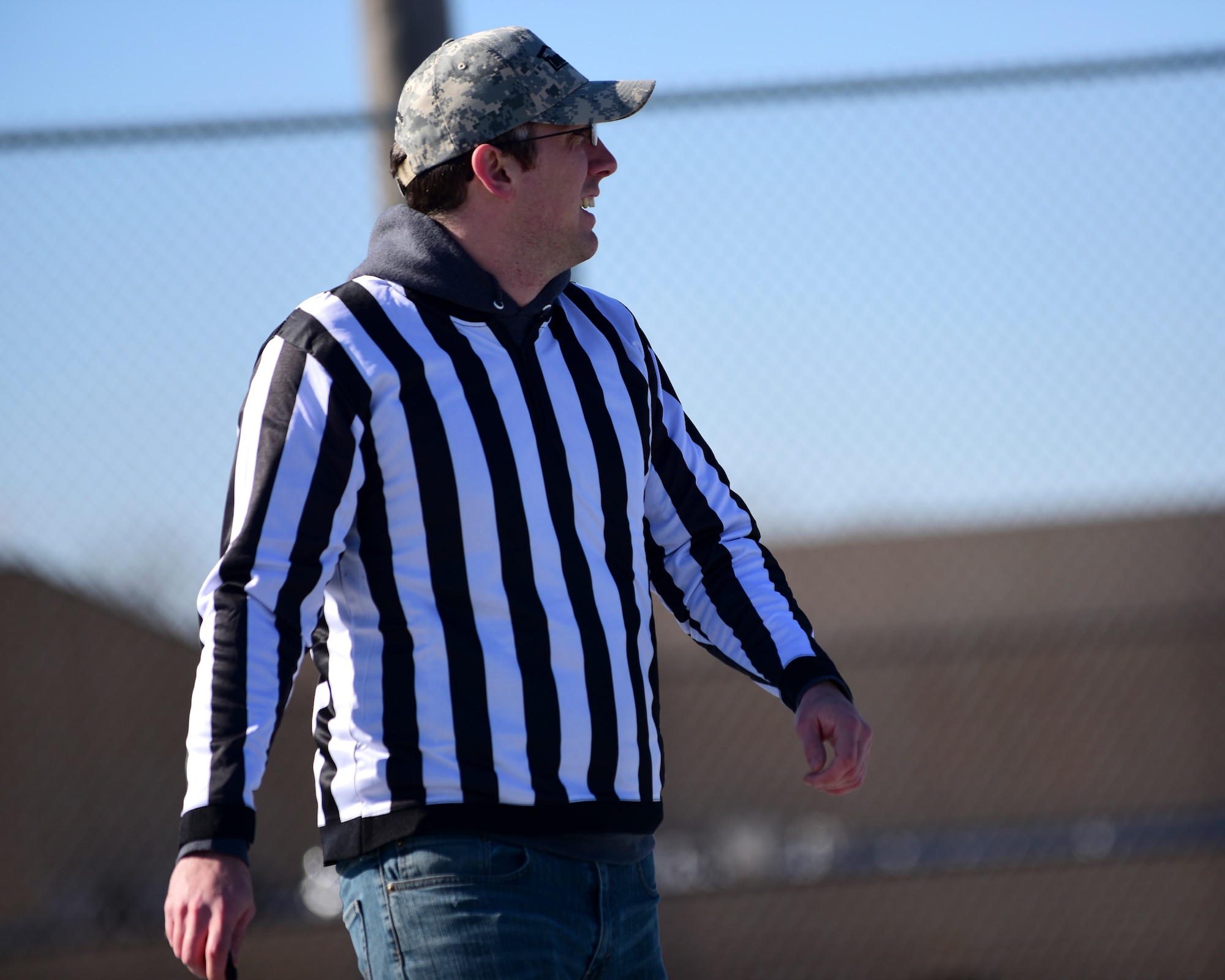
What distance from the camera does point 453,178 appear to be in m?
1.77

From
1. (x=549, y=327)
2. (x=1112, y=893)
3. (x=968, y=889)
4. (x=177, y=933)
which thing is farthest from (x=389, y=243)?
(x=1112, y=893)

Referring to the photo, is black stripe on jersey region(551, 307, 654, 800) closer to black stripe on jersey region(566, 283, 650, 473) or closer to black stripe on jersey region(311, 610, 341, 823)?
black stripe on jersey region(566, 283, 650, 473)

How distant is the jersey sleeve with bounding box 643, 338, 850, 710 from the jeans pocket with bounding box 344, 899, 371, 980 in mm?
676

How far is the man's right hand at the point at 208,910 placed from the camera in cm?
125

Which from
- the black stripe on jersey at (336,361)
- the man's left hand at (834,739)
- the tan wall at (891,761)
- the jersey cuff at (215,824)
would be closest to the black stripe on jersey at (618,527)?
the man's left hand at (834,739)

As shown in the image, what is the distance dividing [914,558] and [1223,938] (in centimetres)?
443

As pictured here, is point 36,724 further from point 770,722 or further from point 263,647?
point 770,722

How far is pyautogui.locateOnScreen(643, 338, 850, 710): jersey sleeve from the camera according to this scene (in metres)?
1.83

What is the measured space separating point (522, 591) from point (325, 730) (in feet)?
1.02

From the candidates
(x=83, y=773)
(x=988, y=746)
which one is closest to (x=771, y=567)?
(x=83, y=773)

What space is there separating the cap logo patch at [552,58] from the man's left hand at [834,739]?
1.00 meters

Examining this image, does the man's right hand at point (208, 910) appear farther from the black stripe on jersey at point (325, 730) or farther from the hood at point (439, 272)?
the hood at point (439, 272)

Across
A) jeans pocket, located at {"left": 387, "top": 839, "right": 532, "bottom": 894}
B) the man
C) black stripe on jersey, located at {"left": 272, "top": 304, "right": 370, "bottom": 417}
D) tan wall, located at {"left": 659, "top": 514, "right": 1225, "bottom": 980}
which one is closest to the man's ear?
the man

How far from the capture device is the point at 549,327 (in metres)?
1.82
